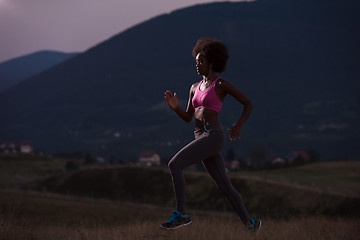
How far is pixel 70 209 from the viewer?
53531 mm

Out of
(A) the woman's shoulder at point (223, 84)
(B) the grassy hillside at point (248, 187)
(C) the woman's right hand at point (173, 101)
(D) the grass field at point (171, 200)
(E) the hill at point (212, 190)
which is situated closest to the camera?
(A) the woman's shoulder at point (223, 84)

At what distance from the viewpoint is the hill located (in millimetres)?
57250

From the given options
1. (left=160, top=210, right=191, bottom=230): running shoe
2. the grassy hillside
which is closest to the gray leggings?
(left=160, top=210, right=191, bottom=230): running shoe

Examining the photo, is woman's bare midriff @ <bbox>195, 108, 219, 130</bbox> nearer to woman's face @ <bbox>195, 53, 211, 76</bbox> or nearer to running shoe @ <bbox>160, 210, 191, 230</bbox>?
woman's face @ <bbox>195, 53, 211, 76</bbox>

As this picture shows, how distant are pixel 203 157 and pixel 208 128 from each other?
0.49 metres

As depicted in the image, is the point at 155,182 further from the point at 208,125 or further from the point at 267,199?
the point at 208,125

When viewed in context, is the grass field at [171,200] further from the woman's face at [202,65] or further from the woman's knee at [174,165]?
the woman's face at [202,65]

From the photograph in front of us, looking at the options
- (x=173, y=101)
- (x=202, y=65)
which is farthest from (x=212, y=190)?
(x=202, y=65)

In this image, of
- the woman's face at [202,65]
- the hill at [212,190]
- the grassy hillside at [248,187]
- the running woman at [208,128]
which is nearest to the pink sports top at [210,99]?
the running woman at [208,128]

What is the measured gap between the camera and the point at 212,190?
75188 mm

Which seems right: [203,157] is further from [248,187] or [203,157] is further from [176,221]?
[248,187]

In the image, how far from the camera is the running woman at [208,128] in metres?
8.43

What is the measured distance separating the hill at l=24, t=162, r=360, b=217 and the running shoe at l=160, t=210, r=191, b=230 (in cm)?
3683

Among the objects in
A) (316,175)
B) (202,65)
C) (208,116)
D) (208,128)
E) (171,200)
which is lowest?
(316,175)
